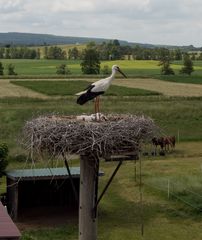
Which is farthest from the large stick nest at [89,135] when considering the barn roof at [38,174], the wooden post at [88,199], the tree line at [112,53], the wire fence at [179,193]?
the tree line at [112,53]

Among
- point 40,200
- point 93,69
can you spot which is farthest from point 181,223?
point 93,69

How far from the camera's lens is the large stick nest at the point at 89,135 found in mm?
12891

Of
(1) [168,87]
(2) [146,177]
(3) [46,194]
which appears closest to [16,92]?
(1) [168,87]

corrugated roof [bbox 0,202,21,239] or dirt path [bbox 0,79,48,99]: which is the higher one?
corrugated roof [bbox 0,202,21,239]

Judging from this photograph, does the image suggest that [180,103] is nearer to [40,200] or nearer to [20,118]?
[20,118]

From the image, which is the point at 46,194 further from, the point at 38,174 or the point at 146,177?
A: the point at 146,177

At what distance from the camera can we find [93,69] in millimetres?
96188

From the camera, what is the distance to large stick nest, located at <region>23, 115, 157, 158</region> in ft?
42.3

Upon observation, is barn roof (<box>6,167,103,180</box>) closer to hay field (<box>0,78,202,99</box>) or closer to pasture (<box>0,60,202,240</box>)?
pasture (<box>0,60,202,240</box>)

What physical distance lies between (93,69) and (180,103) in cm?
4490

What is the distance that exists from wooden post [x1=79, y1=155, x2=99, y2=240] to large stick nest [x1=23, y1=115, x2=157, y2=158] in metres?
0.45

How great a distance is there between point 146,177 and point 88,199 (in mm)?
14433

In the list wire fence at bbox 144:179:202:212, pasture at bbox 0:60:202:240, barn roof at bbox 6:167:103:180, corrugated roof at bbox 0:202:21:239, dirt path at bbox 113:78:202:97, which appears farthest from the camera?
dirt path at bbox 113:78:202:97

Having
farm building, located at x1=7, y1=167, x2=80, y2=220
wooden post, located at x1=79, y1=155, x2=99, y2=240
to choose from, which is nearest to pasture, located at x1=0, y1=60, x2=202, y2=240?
farm building, located at x1=7, y1=167, x2=80, y2=220
